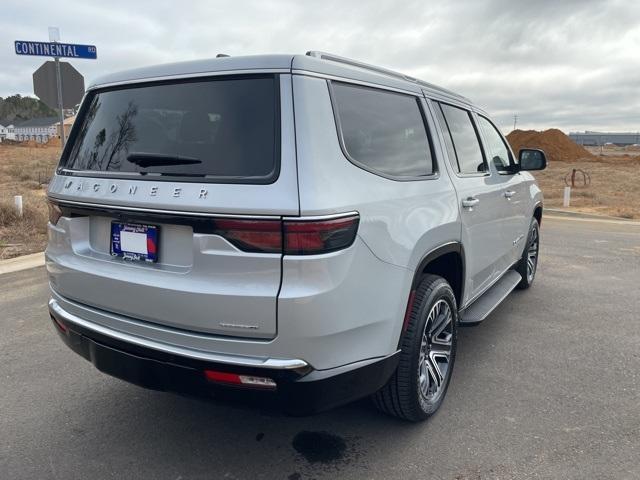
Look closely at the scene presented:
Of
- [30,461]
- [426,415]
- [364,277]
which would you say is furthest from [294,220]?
[30,461]

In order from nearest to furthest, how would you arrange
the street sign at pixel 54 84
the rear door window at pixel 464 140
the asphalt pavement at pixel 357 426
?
the asphalt pavement at pixel 357 426 < the rear door window at pixel 464 140 < the street sign at pixel 54 84

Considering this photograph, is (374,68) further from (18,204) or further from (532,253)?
(18,204)

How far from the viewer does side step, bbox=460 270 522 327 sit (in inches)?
151

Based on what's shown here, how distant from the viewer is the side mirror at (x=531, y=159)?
4.95 m

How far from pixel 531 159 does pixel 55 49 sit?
23.5ft

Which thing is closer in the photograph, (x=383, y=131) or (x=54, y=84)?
(x=383, y=131)

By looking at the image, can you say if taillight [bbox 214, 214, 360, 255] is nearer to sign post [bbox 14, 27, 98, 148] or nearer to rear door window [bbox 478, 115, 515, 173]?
rear door window [bbox 478, 115, 515, 173]

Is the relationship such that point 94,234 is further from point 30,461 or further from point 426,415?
point 426,415

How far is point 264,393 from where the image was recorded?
230cm

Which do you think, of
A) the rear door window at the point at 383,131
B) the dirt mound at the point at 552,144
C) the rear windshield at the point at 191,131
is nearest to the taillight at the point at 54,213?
the rear windshield at the point at 191,131

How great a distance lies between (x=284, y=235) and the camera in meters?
2.17

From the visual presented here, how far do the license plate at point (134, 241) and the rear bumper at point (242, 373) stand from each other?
40 centimetres

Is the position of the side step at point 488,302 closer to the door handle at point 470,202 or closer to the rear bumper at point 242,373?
the door handle at point 470,202

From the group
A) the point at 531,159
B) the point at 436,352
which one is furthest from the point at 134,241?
the point at 531,159
